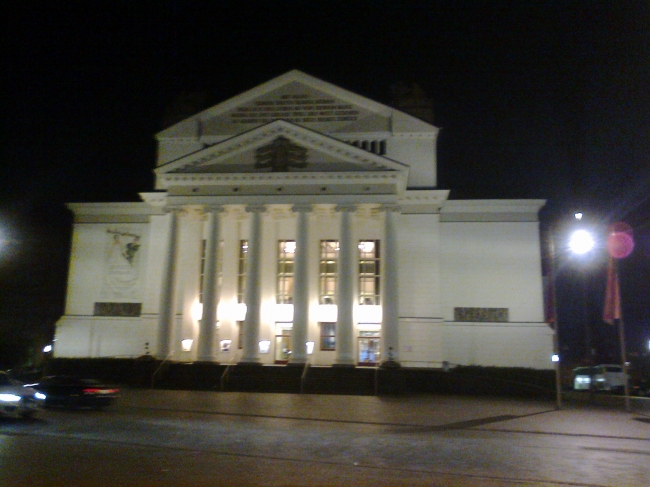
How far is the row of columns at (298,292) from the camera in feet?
105

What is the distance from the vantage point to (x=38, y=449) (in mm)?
12281

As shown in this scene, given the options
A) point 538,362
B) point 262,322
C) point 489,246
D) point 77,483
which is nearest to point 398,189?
point 489,246

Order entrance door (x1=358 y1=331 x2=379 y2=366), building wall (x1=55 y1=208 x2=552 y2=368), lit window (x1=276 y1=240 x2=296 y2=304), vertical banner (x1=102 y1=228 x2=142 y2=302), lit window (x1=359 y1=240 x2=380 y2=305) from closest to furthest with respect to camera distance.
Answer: building wall (x1=55 y1=208 x2=552 y2=368)
entrance door (x1=358 y1=331 x2=379 y2=366)
lit window (x1=359 y1=240 x2=380 y2=305)
lit window (x1=276 y1=240 x2=296 y2=304)
vertical banner (x1=102 y1=228 x2=142 y2=302)

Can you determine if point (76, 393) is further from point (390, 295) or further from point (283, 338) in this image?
point (390, 295)

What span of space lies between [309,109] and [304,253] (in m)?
10.4

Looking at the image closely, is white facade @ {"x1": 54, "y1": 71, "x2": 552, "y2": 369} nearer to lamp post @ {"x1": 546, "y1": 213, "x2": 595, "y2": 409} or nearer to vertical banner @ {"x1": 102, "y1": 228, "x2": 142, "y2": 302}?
vertical banner @ {"x1": 102, "y1": 228, "x2": 142, "y2": 302}

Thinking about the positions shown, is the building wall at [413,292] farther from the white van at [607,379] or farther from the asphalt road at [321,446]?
the asphalt road at [321,446]

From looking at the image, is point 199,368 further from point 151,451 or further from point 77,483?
point 77,483

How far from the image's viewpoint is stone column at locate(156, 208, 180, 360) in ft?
109

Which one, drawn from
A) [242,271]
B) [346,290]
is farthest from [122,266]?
[346,290]

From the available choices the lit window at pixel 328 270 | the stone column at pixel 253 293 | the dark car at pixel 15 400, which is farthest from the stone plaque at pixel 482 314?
the dark car at pixel 15 400

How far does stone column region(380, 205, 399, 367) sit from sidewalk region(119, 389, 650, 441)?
480 centimetres

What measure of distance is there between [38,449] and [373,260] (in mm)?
25964

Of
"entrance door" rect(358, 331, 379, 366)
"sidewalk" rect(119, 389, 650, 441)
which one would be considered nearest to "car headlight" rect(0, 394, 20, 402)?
"sidewalk" rect(119, 389, 650, 441)
